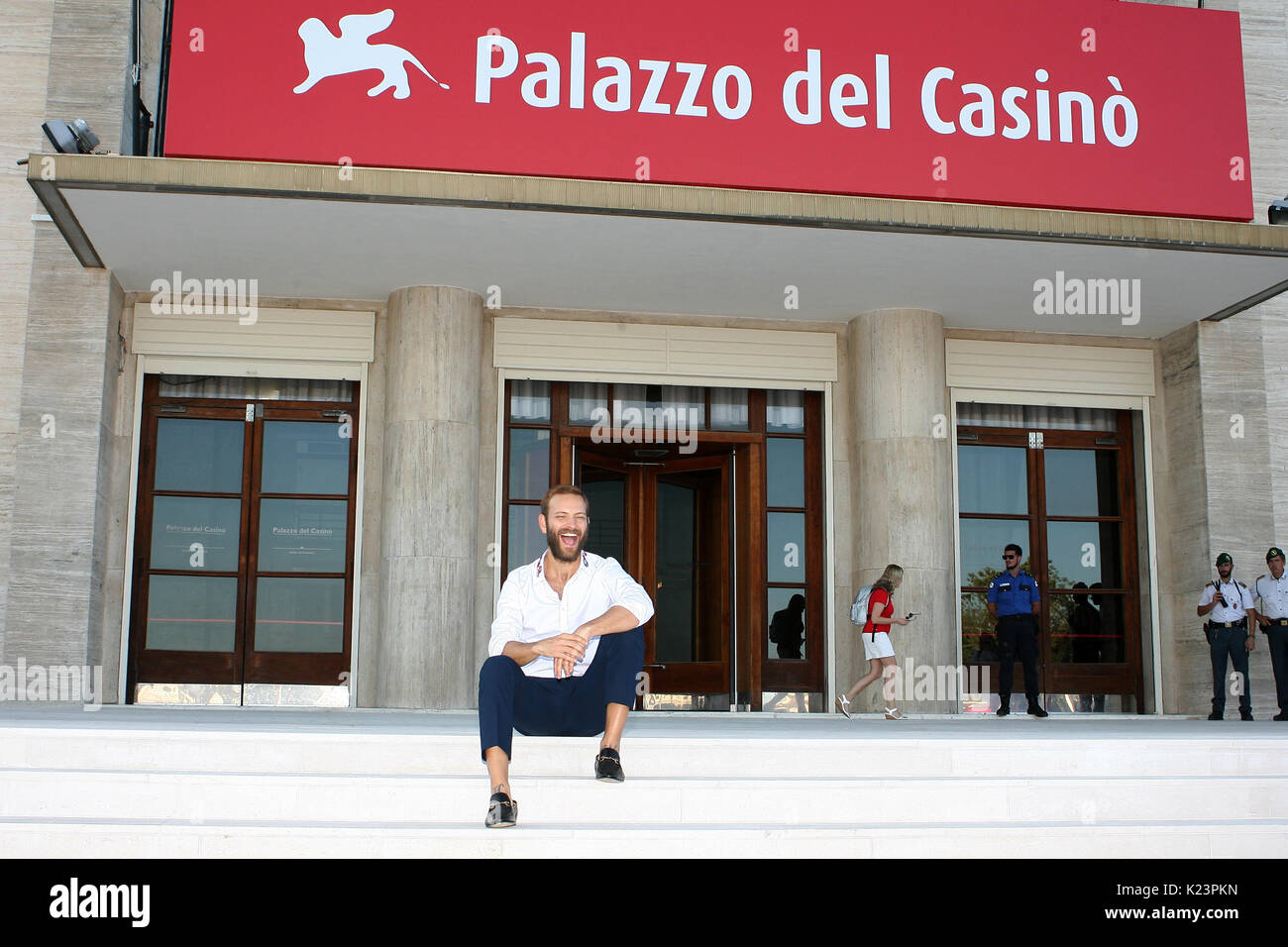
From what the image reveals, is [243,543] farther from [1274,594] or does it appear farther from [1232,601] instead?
[1274,594]

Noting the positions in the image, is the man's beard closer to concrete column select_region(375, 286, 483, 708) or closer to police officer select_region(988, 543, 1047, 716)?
concrete column select_region(375, 286, 483, 708)

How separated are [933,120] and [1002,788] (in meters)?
5.92

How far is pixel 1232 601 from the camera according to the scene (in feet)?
34.6

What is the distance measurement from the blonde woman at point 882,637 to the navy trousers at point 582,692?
16.3ft

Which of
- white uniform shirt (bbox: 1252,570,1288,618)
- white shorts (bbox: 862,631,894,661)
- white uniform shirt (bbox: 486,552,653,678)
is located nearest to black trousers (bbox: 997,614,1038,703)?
white shorts (bbox: 862,631,894,661)

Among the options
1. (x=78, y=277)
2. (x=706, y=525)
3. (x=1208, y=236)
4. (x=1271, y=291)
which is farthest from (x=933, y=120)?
(x=78, y=277)

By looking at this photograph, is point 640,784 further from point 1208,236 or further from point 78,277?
point 78,277
